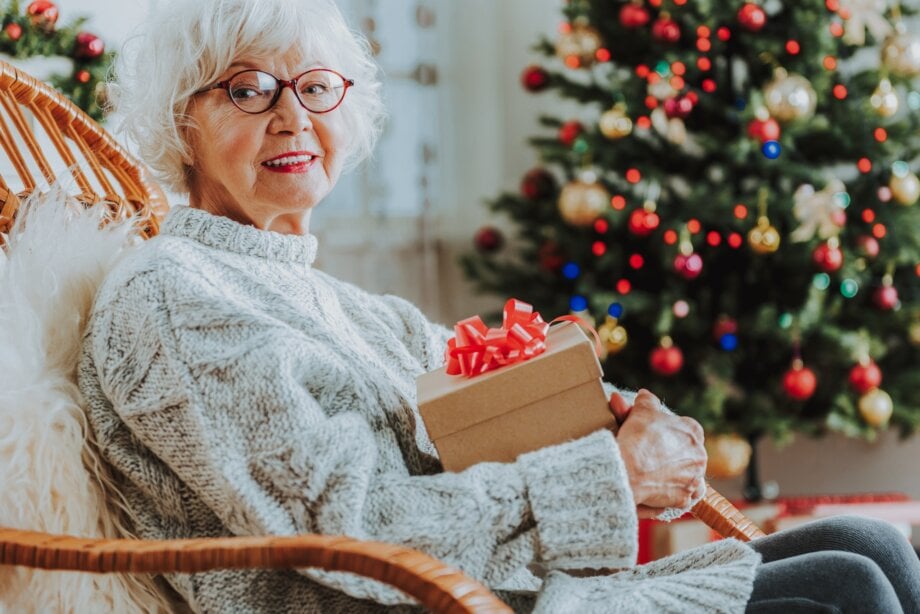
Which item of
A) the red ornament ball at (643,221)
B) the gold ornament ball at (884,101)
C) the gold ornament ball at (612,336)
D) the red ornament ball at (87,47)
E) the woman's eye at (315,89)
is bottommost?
the gold ornament ball at (612,336)

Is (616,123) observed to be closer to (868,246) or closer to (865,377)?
(868,246)

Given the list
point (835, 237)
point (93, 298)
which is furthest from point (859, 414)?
point (93, 298)

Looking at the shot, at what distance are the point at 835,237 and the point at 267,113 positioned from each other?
1939 mm

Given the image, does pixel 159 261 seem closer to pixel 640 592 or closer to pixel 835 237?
pixel 640 592

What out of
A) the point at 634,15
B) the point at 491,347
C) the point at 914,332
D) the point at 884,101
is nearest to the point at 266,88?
the point at 491,347

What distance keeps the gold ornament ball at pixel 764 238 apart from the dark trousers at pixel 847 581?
5.31ft

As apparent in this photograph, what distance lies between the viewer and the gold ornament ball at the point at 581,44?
311 centimetres

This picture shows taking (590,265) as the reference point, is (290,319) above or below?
above

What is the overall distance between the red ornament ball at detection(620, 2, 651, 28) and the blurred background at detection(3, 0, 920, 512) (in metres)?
0.56

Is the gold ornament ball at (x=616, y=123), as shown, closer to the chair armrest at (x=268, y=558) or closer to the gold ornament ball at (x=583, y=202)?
the gold ornament ball at (x=583, y=202)

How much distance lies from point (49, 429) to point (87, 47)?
1.23m

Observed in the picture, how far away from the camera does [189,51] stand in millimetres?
1386

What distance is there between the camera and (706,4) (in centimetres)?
292

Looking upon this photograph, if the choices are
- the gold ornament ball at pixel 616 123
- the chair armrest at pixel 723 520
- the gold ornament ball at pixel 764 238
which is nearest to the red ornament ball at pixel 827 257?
the gold ornament ball at pixel 764 238
